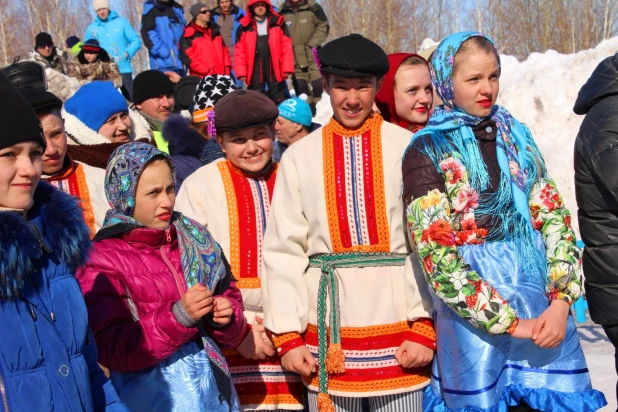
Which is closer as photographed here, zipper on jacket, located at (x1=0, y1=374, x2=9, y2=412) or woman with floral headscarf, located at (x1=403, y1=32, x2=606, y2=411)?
zipper on jacket, located at (x1=0, y1=374, x2=9, y2=412)

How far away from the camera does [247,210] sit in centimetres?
389

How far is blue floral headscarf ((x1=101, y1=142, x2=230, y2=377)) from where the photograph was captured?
3164 millimetres

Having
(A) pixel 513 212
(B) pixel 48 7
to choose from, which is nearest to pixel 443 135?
(A) pixel 513 212

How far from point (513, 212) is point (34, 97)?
7.16ft

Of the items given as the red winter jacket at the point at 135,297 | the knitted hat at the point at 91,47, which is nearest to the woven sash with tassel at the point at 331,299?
the red winter jacket at the point at 135,297

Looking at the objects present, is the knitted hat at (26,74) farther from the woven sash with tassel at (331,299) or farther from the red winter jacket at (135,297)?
the woven sash with tassel at (331,299)

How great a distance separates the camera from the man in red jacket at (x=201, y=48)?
38.5ft

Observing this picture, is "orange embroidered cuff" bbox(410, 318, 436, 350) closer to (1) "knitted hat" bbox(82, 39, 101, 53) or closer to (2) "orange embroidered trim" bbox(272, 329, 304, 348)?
(2) "orange embroidered trim" bbox(272, 329, 304, 348)

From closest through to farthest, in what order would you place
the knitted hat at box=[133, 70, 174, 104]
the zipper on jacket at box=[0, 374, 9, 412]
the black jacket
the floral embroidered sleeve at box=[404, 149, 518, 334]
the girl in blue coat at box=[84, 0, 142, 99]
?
the zipper on jacket at box=[0, 374, 9, 412] → the floral embroidered sleeve at box=[404, 149, 518, 334] → the black jacket → the knitted hat at box=[133, 70, 174, 104] → the girl in blue coat at box=[84, 0, 142, 99]

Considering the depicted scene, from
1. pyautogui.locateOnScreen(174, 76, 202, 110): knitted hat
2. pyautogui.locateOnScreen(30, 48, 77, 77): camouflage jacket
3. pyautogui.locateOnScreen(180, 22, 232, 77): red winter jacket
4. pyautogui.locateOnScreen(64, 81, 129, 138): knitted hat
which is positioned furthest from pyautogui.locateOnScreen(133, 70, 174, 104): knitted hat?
pyautogui.locateOnScreen(30, 48, 77, 77): camouflage jacket

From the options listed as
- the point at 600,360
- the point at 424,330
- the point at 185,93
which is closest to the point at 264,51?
the point at 185,93

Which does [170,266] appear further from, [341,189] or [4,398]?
[4,398]

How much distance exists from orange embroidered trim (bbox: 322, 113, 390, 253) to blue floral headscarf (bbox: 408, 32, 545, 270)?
11.6 inches

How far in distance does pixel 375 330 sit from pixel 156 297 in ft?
3.04
